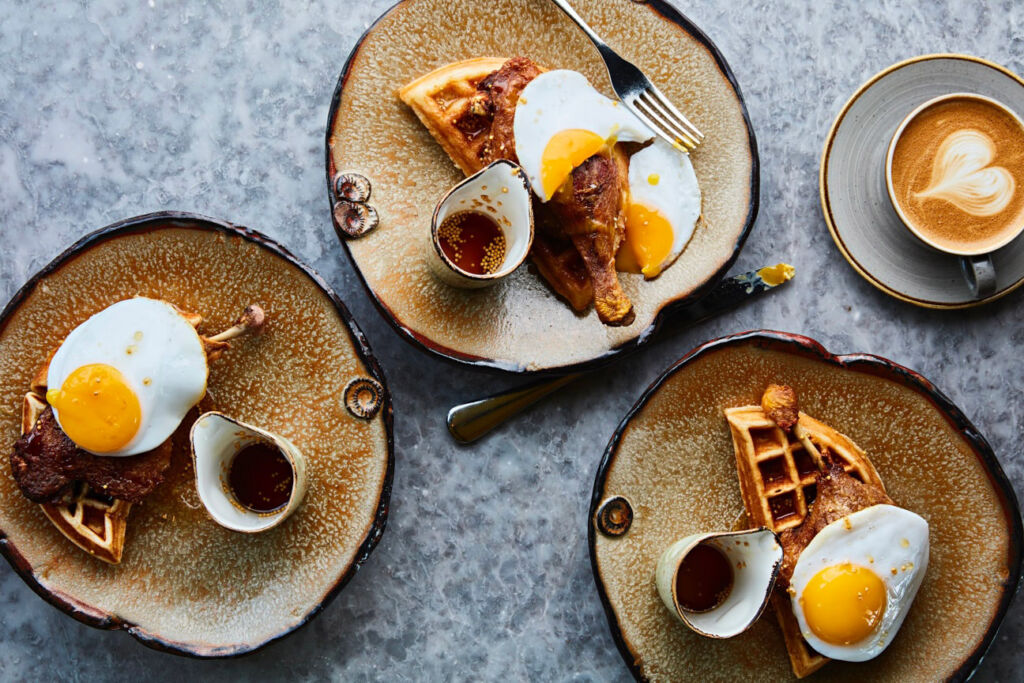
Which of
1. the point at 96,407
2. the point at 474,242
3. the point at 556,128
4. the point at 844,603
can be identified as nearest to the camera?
the point at 96,407

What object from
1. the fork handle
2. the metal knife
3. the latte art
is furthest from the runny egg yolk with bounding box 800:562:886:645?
→ the fork handle

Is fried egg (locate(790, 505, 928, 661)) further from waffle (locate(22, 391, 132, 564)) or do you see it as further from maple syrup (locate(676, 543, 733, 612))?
waffle (locate(22, 391, 132, 564))

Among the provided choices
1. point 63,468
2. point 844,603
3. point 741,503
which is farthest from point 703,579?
point 63,468

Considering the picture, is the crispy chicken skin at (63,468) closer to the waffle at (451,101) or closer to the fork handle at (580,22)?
the waffle at (451,101)

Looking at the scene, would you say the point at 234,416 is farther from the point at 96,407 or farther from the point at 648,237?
the point at 648,237

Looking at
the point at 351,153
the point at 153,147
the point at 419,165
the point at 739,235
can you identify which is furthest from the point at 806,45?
the point at 153,147

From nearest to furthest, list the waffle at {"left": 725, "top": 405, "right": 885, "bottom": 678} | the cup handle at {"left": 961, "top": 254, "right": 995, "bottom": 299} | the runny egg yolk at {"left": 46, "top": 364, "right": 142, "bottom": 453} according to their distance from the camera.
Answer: the runny egg yolk at {"left": 46, "top": 364, "right": 142, "bottom": 453}
the waffle at {"left": 725, "top": 405, "right": 885, "bottom": 678}
the cup handle at {"left": 961, "top": 254, "right": 995, "bottom": 299}
